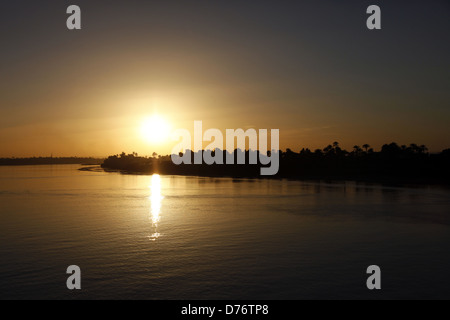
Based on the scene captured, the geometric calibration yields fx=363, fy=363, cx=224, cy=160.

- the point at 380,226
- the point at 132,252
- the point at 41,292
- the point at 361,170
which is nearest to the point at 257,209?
the point at 380,226

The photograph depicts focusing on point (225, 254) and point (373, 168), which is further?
point (373, 168)

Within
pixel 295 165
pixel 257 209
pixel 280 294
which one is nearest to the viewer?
pixel 280 294

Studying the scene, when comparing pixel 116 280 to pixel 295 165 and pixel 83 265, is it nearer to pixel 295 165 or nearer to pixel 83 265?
pixel 83 265

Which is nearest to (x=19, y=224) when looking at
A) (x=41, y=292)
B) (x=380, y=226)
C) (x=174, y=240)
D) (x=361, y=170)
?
(x=174, y=240)

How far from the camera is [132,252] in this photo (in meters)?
20.3

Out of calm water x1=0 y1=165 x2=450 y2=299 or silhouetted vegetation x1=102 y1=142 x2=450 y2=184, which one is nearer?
calm water x1=0 y1=165 x2=450 y2=299

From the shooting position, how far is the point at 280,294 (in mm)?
13828

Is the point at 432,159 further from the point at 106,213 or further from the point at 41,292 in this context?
the point at 41,292

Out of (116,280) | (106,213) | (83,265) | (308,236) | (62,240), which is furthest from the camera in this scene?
(106,213)

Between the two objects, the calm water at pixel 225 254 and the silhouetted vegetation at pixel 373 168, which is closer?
the calm water at pixel 225 254

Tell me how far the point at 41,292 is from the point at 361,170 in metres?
125

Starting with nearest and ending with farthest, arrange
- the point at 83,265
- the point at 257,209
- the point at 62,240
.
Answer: the point at 83,265
the point at 62,240
the point at 257,209

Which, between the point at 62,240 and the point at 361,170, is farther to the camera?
the point at 361,170

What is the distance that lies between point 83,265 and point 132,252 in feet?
10.3
